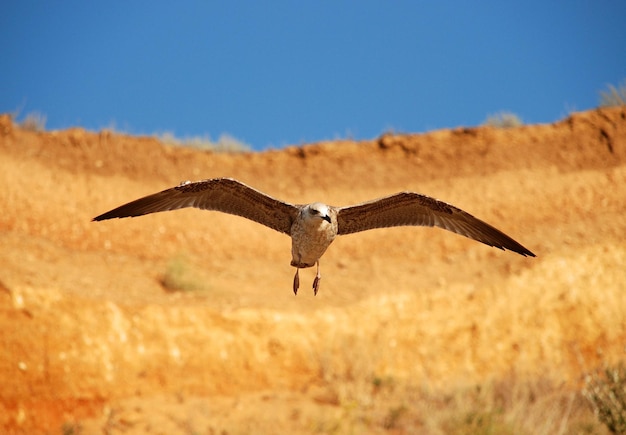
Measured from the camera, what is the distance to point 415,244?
2014cm

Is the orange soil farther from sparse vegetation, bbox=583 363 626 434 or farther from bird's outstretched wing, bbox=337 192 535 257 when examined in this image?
bird's outstretched wing, bbox=337 192 535 257

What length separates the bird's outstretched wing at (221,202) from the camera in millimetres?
10578

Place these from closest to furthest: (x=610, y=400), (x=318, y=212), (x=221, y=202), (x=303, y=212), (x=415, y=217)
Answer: (x=318, y=212) < (x=303, y=212) < (x=221, y=202) < (x=415, y=217) < (x=610, y=400)

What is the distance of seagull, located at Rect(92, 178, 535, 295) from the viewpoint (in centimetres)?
1043

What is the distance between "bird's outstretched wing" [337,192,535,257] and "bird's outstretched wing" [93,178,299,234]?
0.73m

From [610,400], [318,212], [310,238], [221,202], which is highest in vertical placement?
[221,202]

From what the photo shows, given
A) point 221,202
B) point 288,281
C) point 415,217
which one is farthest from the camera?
point 288,281

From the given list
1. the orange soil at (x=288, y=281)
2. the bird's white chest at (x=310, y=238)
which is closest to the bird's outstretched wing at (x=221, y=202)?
the bird's white chest at (x=310, y=238)

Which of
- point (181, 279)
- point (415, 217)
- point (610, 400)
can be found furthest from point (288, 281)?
point (415, 217)

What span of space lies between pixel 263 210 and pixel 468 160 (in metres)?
12.1

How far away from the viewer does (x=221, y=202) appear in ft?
35.7

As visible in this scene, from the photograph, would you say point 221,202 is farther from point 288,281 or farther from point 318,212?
point 288,281

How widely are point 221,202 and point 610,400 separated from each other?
299 inches

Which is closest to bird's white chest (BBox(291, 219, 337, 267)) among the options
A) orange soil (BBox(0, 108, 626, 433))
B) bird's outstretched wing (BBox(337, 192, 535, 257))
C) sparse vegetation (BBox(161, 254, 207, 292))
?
bird's outstretched wing (BBox(337, 192, 535, 257))
